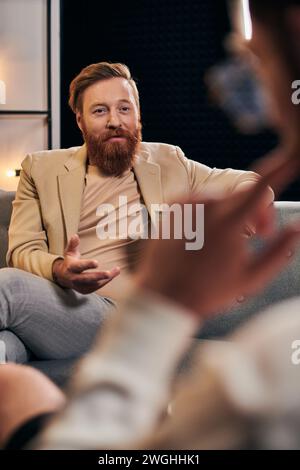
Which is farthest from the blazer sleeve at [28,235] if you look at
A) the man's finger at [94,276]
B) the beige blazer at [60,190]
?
the man's finger at [94,276]

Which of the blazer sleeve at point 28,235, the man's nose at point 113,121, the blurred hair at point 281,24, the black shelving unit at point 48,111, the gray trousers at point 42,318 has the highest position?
the black shelving unit at point 48,111

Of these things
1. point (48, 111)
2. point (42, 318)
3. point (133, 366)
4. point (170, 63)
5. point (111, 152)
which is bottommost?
point (133, 366)

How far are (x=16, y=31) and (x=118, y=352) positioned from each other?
1.87 metres

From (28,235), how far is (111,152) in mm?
187

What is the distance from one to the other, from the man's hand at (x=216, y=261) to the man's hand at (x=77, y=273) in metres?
0.60

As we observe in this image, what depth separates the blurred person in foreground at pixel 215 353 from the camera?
17cm

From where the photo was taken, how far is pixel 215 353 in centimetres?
19

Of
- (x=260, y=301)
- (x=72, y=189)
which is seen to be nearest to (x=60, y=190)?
(x=72, y=189)

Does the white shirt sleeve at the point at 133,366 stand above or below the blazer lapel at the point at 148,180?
below

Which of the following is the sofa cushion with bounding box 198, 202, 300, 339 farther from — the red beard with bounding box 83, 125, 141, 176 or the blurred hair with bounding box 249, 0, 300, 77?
the blurred hair with bounding box 249, 0, 300, 77

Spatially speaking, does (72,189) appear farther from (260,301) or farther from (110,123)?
(260,301)

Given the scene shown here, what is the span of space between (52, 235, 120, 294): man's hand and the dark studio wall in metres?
1.03

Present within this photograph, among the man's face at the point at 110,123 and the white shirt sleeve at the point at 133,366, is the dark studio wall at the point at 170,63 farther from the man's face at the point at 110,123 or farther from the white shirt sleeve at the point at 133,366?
the white shirt sleeve at the point at 133,366

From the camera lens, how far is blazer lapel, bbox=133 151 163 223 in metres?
1.03
